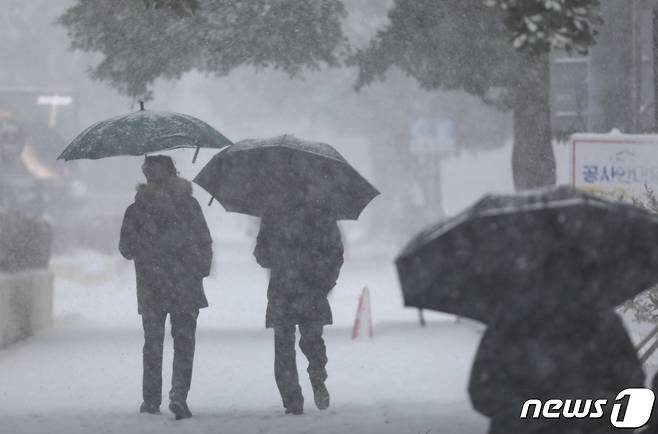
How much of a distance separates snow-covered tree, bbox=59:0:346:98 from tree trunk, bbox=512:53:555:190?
7.89ft

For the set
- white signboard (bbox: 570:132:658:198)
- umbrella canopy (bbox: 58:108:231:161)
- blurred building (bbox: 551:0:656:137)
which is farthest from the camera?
blurred building (bbox: 551:0:656:137)

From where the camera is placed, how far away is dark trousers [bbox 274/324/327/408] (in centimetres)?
948

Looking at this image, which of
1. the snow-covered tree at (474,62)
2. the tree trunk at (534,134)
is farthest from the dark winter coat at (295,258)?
the tree trunk at (534,134)

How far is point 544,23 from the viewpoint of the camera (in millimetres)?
7660

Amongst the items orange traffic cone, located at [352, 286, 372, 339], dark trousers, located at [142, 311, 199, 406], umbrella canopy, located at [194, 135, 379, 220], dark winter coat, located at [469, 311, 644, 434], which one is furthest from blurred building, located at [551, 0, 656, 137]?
dark winter coat, located at [469, 311, 644, 434]

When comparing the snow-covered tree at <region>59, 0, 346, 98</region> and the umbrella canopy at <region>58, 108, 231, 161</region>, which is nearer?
the umbrella canopy at <region>58, 108, 231, 161</region>

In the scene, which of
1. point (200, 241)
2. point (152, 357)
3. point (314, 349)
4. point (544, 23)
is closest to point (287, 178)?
point (200, 241)

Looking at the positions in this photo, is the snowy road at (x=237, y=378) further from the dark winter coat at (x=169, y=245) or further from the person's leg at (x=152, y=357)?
the dark winter coat at (x=169, y=245)

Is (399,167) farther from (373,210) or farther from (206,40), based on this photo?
(206,40)

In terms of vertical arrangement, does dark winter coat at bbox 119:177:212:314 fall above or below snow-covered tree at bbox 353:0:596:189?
below

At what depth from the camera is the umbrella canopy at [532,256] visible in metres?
4.89

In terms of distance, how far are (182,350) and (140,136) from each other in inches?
66.4

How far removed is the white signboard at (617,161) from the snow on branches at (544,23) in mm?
5071

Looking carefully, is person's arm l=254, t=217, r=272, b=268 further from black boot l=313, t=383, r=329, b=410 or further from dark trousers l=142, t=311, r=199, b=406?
black boot l=313, t=383, r=329, b=410
